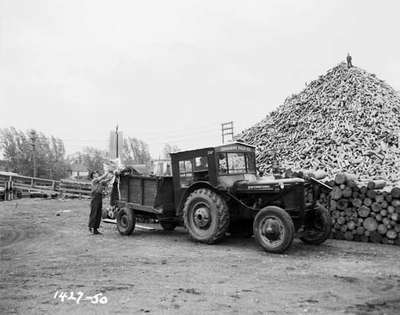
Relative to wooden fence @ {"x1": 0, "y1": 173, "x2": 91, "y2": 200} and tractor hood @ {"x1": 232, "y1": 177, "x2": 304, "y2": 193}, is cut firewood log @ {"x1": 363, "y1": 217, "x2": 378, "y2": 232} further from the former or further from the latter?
wooden fence @ {"x1": 0, "y1": 173, "x2": 91, "y2": 200}

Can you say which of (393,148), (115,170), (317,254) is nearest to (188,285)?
(317,254)

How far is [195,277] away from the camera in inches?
244

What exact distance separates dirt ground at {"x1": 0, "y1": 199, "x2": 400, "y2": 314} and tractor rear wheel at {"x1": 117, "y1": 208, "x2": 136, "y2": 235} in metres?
0.58

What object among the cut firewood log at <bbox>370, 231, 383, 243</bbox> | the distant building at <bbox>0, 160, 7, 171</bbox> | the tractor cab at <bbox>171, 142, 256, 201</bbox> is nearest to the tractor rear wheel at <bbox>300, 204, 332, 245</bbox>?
the cut firewood log at <bbox>370, 231, 383, 243</bbox>

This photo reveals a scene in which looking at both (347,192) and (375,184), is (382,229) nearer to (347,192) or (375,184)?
(375,184)

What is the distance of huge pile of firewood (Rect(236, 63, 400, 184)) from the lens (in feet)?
39.2

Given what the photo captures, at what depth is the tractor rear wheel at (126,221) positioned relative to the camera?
10539 mm

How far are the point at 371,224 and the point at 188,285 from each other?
5.44m

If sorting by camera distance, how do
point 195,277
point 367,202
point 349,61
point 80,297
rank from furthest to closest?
1. point 349,61
2. point 367,202
3. point 195,277
4. point 80,297

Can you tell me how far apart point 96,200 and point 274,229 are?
16.3 feet

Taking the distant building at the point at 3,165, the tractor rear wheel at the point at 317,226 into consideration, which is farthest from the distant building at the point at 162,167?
the distant building at the point at 3,165

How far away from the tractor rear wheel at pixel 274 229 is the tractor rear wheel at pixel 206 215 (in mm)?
835

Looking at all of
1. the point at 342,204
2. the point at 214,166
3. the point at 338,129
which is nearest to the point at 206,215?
the point at 214,166

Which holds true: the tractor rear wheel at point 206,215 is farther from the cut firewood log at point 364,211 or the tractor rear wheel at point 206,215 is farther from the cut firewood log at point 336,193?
the cut firewood log at point 364,211
